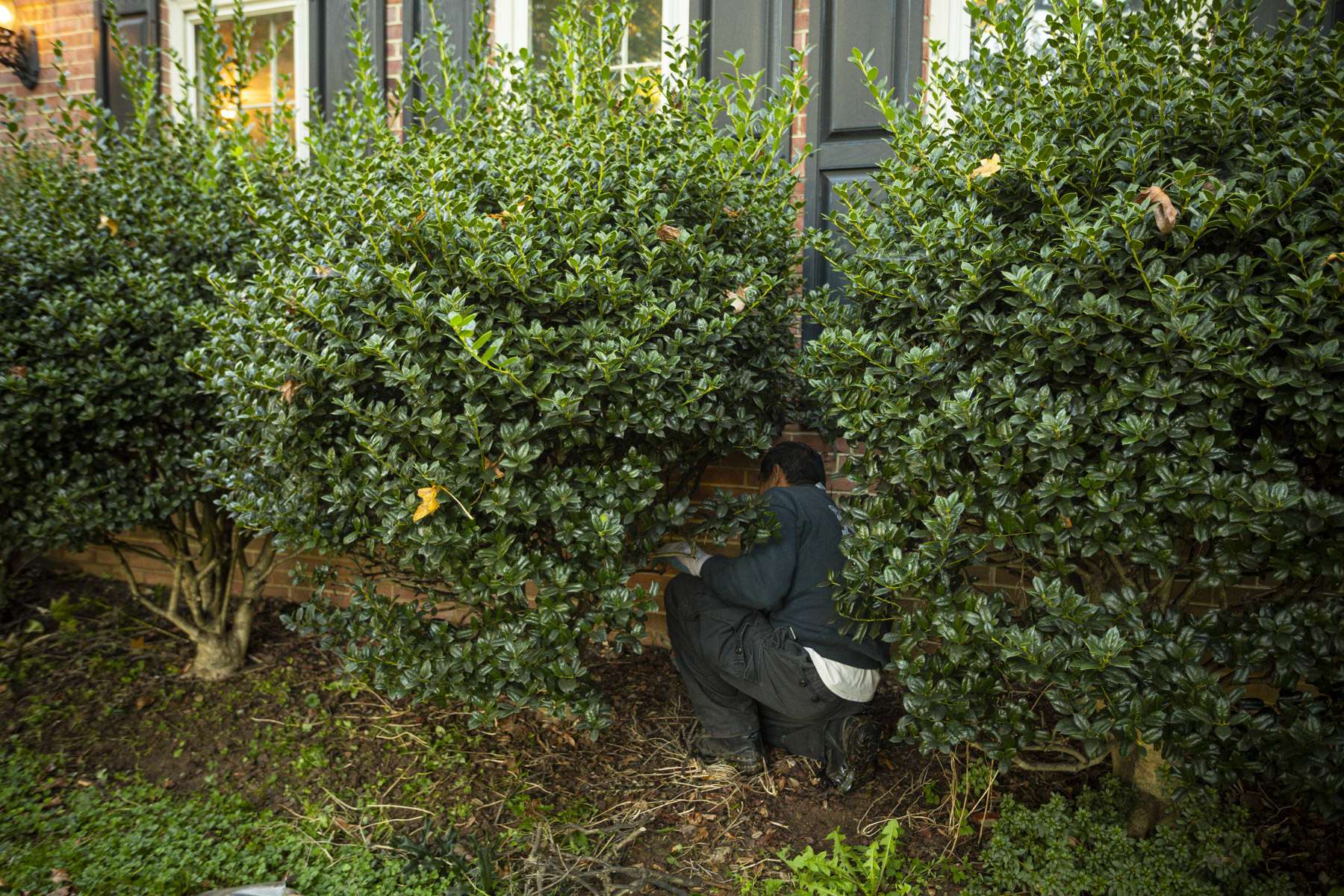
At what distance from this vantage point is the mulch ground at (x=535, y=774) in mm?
2998

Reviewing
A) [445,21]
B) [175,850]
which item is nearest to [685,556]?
[175,850]

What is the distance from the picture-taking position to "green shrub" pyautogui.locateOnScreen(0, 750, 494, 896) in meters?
2.89

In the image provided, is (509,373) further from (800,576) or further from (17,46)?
(17,46)

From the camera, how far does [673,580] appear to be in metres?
3.58

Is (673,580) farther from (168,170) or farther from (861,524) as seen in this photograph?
(168,170)

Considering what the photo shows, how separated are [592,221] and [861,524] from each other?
1.42 meters

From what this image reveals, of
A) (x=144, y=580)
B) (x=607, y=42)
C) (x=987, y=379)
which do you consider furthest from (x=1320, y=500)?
(x=144, y=580)

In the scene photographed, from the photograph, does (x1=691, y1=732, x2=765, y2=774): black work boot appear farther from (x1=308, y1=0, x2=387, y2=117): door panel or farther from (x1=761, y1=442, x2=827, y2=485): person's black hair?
(x1=308, y1=0, x2=387, y2=117): door panel

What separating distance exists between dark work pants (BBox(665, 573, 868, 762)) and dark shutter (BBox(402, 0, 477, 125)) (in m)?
3.61

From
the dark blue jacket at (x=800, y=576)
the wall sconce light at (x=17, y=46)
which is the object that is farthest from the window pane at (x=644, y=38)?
the wall sconce light at (x=17, y=46)

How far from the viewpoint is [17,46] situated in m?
6.07

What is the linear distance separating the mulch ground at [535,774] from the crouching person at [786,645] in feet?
0.49

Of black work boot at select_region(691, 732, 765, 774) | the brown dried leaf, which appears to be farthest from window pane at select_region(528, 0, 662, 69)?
black work boot at select_region(691, 732, 765, 774)

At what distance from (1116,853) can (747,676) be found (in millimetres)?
1365
